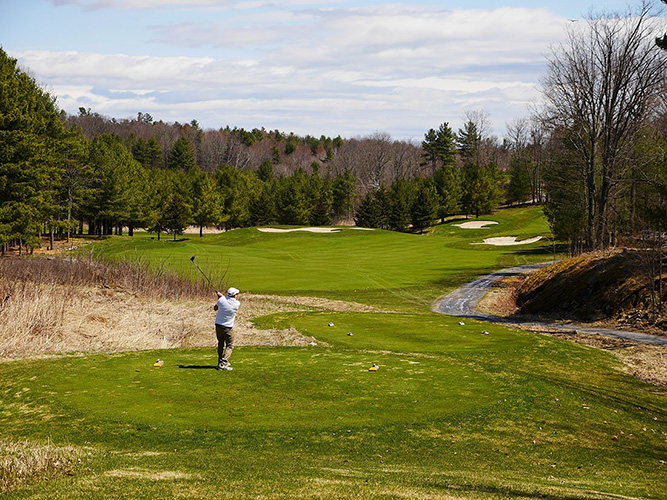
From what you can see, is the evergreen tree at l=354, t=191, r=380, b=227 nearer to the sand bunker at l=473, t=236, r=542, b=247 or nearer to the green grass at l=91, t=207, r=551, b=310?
the green grass at l=91, t=207, r=551, b=310

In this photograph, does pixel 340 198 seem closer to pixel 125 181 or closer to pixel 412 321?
pixel 125 181

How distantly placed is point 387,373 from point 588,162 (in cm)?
3194

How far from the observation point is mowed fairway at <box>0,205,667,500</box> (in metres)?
7.71

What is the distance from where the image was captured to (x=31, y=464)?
7246mm

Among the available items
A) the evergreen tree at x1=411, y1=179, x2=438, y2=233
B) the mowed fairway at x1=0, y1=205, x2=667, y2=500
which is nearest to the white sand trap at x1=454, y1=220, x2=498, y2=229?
the evergreen tree at x1=411, y1=179, x2=438, y2=233

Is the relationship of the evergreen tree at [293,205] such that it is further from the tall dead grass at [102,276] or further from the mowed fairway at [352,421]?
the mowed fairway at [352,421]

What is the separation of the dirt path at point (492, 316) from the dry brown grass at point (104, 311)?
967cm

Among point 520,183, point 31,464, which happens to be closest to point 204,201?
point 520,183

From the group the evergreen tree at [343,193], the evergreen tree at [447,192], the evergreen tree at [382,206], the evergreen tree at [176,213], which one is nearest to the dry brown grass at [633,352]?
the evergreen tree at [176,213]

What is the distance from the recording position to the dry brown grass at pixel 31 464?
22.6 ft

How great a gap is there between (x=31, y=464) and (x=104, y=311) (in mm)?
15493

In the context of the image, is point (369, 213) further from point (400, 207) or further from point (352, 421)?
point (352, 421)

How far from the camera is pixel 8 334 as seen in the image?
681 inches

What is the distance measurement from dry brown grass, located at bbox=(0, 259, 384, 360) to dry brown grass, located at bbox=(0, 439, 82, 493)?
9.00 meters
